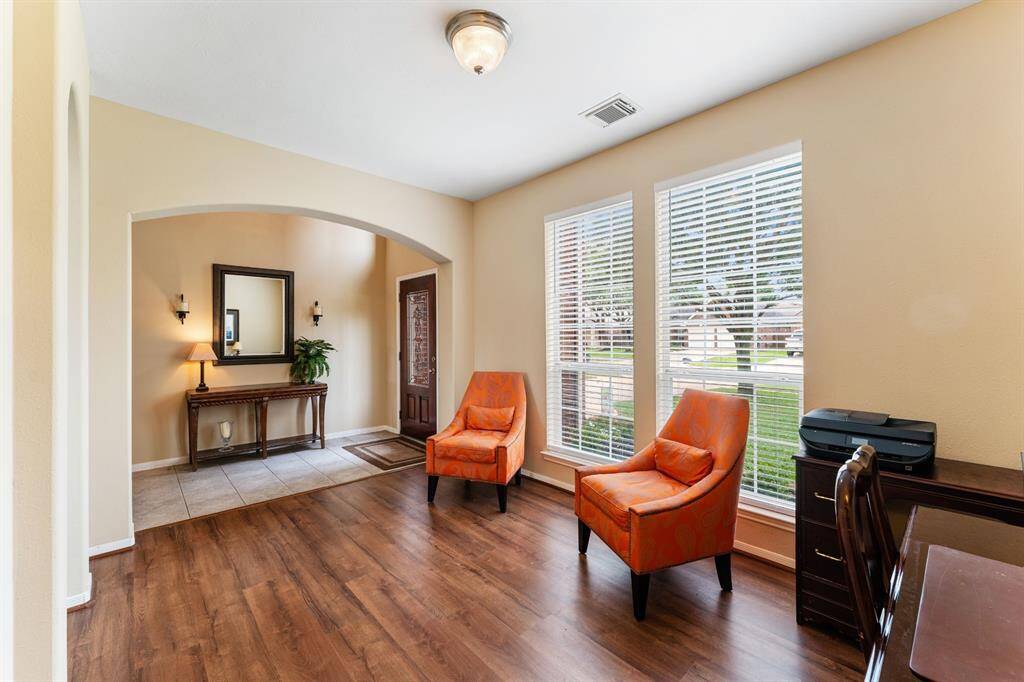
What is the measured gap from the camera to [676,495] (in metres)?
2.27

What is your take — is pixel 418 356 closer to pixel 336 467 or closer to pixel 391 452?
pixel 391 452

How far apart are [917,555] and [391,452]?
4.71 m

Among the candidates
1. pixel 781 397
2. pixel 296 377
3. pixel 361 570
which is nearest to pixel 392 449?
pixel 296 377

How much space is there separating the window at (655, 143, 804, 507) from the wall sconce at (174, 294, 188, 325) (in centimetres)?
472

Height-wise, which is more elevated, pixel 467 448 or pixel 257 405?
pixel 257 405

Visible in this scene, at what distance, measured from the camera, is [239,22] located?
204 cm

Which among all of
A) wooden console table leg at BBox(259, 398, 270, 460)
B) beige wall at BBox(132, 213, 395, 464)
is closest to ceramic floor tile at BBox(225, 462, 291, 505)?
wooden console table leg at BBox(259, 398, 270, 460)

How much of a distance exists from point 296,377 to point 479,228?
9.53ft

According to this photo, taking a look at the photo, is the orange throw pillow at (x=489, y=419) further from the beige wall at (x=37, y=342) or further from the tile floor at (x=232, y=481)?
the beige wall at (x=37, y=342)

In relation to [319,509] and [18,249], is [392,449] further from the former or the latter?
[18,249]

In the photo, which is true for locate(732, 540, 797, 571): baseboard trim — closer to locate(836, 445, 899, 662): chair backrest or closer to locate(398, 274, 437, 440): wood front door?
locate(836, 445, 899, 662): chair backrest

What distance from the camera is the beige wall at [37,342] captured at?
127 centimetres

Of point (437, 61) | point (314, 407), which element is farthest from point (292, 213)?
point (314, 407)

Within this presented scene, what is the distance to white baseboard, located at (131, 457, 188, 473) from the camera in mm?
4398
